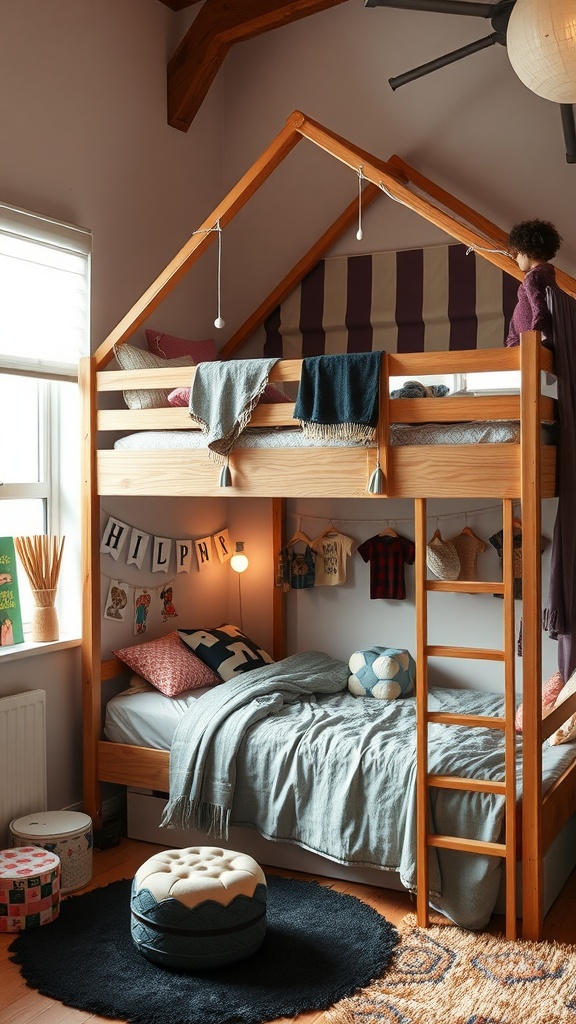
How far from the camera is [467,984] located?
2.69m

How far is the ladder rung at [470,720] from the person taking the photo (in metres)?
3.00

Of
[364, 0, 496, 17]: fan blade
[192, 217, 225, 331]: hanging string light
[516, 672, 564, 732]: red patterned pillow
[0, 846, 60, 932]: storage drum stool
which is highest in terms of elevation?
[364, 0, 496, 17]: fan blade

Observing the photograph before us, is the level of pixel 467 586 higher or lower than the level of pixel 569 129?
lower

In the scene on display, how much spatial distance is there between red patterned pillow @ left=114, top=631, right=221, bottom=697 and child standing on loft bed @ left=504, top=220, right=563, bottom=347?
1886 millimetres

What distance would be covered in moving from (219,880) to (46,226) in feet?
7.87

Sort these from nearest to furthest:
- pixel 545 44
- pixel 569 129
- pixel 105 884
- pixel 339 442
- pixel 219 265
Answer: pixel 545 44 < pixel 339 442 < pixel 105 884 < pixel 569 129 < pixel 219 265

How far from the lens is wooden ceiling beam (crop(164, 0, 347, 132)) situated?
417cm

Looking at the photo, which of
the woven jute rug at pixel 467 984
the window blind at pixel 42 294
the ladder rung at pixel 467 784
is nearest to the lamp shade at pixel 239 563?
the window blind at pixel 42 294

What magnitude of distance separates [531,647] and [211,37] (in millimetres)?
3054

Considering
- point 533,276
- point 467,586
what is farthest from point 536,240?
point 467,586

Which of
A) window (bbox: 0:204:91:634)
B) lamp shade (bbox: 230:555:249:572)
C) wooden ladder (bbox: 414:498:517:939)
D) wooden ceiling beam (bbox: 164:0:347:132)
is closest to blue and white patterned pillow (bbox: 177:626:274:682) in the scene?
lamp shade (bbox: 230:555:249:572)

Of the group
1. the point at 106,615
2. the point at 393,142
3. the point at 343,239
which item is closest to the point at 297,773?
the point at 106,615

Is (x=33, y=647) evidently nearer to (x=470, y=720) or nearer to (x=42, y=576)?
(x=42, y=576)

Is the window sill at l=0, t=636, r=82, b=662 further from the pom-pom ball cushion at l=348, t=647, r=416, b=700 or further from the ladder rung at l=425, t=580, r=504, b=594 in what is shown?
the ladder rung at l=425, t=580, r=504, b=594
